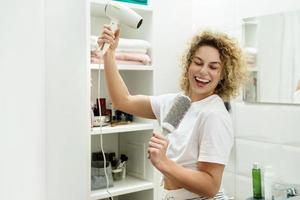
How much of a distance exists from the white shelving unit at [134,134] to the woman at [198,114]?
1.16 ft

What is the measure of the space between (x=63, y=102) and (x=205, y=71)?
0.58 metres

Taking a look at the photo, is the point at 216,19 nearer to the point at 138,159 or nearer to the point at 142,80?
the point at 142,80

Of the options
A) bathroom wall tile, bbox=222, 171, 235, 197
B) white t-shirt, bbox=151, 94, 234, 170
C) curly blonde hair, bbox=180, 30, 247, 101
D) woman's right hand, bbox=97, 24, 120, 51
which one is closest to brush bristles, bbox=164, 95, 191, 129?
white t-shirt, bbox=151, 94, 234, 170

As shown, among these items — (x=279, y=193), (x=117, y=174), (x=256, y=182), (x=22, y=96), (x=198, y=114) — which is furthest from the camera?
(x=117, y=174)

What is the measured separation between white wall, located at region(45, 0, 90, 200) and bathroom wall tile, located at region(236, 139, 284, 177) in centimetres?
118

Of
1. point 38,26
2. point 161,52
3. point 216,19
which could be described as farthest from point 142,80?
point 38,26

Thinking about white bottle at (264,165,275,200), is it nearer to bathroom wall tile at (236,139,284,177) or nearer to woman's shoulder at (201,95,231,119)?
bathroom wall tile at (236,139,284,177)

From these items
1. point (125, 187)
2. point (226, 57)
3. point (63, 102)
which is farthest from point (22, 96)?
point (125, 187)

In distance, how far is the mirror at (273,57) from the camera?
173cm

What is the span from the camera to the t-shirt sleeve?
3.85 feet

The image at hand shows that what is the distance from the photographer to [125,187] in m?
1.82

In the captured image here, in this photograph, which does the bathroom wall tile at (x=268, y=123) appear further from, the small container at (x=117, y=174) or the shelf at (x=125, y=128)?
the small container at (x=117, y=174)

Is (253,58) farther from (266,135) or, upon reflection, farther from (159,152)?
(159,152)

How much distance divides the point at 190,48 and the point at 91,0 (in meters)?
0.57
